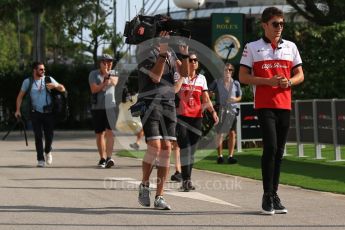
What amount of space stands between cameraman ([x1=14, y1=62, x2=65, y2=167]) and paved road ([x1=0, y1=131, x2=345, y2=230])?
2.55ft

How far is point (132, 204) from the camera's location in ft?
33.6

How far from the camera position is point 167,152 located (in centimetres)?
980

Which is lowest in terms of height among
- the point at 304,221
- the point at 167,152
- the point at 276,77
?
the point at 304,221

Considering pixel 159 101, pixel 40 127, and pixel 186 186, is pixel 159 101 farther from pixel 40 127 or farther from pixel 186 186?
pixel 40 127

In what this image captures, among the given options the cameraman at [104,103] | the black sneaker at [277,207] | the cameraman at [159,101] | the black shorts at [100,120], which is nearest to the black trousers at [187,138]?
the cameraman at [159,101]

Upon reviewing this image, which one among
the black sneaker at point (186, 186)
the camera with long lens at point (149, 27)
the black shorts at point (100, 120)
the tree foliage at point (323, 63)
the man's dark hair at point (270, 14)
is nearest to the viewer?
the man's dark hair at point (270, 14)

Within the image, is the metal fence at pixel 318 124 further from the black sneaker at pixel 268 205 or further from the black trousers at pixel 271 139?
the black sneaker at pixel 268 205

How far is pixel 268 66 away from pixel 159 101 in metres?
1.21

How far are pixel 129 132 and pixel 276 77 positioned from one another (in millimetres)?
17314

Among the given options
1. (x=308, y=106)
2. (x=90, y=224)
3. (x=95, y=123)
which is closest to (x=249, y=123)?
(x=308, y=106)

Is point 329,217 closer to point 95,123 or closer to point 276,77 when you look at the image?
point 276,77

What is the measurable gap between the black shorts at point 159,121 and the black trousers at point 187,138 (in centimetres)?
187

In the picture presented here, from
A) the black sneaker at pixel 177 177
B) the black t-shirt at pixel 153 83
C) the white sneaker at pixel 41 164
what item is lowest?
the black sneaker at pixel 177 177

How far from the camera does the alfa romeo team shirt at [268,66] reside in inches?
370
